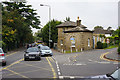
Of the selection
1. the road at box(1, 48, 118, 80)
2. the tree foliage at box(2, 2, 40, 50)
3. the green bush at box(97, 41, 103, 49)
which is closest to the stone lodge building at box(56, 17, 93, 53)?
the green bush at box(97, 41, 103, 49)

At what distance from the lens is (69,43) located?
38094 millimetres

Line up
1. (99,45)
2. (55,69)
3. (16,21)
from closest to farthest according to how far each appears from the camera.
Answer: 1. (55,69)
2. (99,45)
3. (16,21)

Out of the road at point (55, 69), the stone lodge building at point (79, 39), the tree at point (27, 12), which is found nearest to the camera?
the road at point (55, 69)

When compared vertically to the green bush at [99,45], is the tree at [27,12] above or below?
above

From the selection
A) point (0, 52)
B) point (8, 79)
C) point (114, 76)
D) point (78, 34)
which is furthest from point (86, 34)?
point (114, 76)

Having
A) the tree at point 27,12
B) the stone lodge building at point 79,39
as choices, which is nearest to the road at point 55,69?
the stone lodge building at point 79,39

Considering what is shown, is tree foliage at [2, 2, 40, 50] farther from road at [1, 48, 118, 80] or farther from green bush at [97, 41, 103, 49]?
road at [1, 48, 118, 80]

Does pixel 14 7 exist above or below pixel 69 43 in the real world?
above

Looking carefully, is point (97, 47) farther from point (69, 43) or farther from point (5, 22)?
point (5, 22)

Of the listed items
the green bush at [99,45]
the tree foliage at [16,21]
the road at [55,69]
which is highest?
the tree foliage at [16,21]

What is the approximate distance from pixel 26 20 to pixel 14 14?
34.6 ft

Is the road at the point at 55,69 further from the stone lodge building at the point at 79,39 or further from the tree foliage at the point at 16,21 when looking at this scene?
the tree foliage at the point at 16,21

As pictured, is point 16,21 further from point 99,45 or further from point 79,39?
point 99,45

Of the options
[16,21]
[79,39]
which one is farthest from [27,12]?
[79,39]
